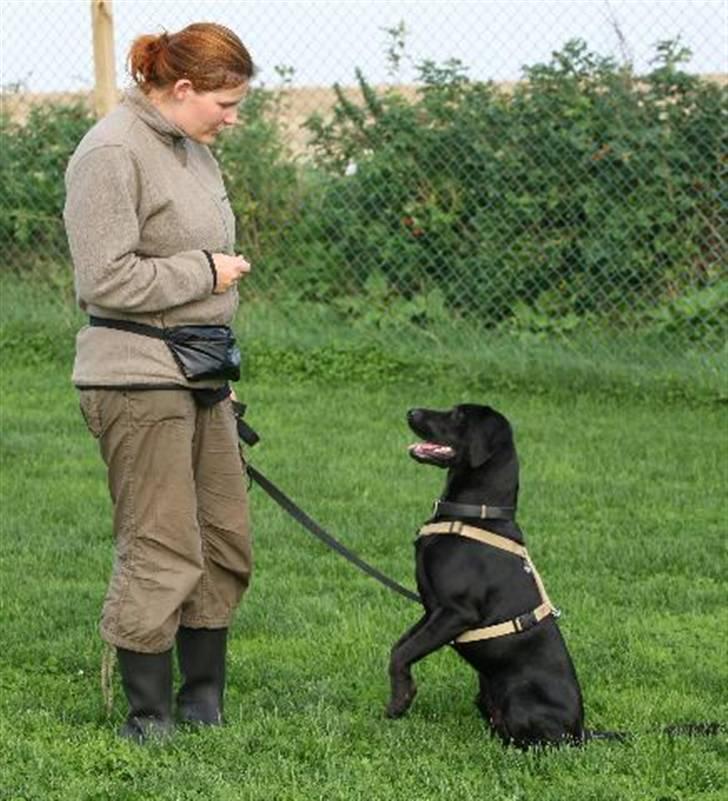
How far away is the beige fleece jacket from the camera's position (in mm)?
4879

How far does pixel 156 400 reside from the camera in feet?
16.6

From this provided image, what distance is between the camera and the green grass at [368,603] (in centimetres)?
480

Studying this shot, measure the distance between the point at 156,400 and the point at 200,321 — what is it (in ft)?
0.80

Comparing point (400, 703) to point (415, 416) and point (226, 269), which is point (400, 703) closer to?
point (415, 416)

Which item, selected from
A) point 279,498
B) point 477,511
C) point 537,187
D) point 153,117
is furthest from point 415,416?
point 537,187

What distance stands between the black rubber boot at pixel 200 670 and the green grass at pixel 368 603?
0.11m

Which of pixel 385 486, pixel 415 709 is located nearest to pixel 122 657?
pixel 415 709

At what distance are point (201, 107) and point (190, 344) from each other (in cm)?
62

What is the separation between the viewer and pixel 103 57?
37.5ft

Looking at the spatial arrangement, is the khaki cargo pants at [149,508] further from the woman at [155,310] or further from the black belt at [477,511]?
the black belt at [477,511]

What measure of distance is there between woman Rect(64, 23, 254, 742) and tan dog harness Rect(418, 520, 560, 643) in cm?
66

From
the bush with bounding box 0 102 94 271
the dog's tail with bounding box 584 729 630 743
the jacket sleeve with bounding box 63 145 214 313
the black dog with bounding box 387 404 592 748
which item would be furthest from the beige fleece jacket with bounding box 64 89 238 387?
the bush with bounding box 0 102 94 271

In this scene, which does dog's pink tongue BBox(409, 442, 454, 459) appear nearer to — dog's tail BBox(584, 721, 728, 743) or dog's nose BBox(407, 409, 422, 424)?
dog's nose BBox(407, 409, 422, 424)

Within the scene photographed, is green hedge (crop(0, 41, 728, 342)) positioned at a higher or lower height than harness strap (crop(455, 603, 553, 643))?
higher
